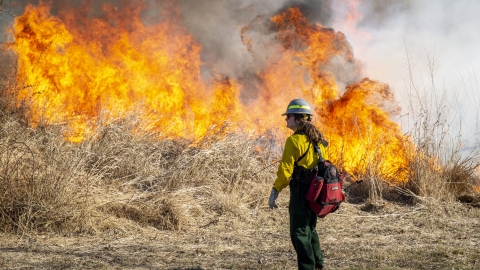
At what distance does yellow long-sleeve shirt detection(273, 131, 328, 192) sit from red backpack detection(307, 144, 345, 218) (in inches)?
4.9

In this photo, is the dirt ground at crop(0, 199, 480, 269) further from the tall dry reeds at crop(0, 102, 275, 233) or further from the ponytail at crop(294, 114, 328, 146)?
the ponytail at crop(294, 114, 328, 146)

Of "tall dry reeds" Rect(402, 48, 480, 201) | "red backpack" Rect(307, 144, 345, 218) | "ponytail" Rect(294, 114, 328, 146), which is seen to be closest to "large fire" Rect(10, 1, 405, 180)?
"tall dry reeds" Rect(402, 48, 480, 201)

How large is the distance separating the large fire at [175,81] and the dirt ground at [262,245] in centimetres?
227

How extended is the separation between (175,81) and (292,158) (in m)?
9.18

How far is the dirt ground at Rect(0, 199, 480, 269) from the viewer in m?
5.27

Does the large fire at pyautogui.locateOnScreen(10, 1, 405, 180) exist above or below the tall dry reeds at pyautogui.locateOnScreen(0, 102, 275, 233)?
above

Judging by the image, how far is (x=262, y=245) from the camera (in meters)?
6.27

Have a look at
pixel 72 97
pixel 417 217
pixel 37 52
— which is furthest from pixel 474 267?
pixel 37 52

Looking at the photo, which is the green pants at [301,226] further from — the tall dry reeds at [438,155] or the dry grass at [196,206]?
the tall dry reeds at [438,155]

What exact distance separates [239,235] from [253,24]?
883cm

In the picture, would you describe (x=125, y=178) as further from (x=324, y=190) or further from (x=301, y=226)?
(x=324, y=190)

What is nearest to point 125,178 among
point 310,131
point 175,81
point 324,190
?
point 310,131

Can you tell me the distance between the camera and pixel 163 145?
9.44 m

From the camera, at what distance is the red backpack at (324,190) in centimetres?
417
